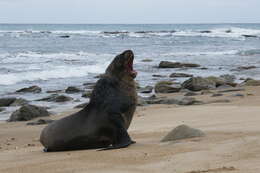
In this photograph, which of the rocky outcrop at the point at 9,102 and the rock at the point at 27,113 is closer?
the rock at the point at 27,113

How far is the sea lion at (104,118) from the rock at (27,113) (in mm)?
4929

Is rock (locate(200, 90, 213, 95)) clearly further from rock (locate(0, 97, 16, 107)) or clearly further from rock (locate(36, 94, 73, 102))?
rock (locate(0, 97, 16, 107))

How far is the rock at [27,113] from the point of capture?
12.1 metres

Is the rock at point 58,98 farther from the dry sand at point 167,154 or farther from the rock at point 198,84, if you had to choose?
the dry sand at point 167,154

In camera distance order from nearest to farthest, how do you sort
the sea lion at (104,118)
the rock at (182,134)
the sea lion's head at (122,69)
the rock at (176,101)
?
1. the rock at (182,134)
2. the sea lion at (104,118)
3. the sea lion's head at (122,69)
4. the rock at (176,101)

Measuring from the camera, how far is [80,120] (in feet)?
23.3

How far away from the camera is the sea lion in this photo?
6973 millimetres

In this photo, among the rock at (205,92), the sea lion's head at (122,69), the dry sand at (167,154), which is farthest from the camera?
the rock at (205,92)

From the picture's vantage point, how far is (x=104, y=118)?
6977 millimetres

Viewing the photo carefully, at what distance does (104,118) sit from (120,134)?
0.32 metres

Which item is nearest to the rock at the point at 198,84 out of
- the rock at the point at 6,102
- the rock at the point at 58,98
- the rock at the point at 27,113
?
the rock at the point at 58,98

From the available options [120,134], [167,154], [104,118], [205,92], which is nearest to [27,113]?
[104,118]

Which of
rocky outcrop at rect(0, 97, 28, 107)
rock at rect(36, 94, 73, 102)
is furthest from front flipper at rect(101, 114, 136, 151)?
rock at rect(36, 94, 73, 102)

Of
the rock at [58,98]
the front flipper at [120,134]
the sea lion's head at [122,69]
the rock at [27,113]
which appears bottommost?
the rock at [58,98]
